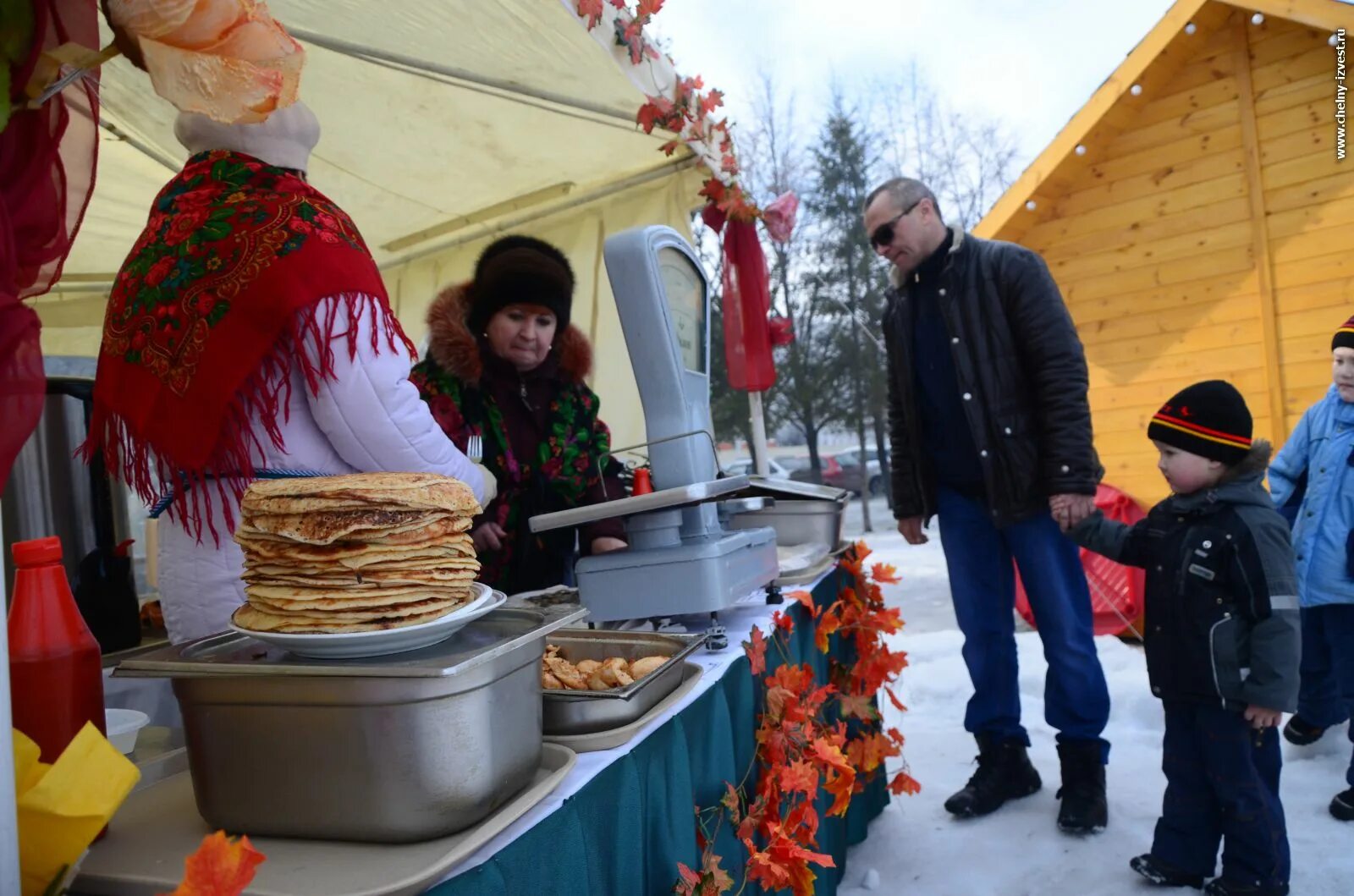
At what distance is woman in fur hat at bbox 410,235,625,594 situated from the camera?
2.67 meters

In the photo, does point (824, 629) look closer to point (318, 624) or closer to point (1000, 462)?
point (1000, 462)

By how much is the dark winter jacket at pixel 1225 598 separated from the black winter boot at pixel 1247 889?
0.49 metres

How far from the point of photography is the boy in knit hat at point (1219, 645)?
7.54 ft

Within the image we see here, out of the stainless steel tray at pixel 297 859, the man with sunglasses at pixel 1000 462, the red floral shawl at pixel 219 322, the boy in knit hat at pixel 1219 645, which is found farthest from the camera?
the man with sunglasses at pixel 1000 462

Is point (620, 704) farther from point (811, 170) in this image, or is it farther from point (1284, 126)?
point (811, 170)

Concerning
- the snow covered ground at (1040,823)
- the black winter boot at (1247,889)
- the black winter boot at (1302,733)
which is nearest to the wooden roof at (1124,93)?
the snow covered ground at (1040,823)

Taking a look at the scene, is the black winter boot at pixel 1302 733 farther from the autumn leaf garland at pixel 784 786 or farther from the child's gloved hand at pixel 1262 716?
the autumn leaf garland at pixel 784 786

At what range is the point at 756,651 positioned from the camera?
1.70 m

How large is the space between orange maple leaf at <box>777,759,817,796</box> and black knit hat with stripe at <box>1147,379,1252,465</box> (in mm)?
1510

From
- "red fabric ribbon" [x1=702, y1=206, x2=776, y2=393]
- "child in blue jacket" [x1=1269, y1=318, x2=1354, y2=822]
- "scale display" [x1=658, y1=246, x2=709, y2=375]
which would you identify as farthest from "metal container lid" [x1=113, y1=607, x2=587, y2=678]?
"child in blue jacket" [x1=1269, y1=318, x2=1354, y2=822]

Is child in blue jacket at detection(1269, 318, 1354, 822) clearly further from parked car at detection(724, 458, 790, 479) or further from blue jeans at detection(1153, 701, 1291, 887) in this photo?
parked car at detection(724, 458, 790, 479)

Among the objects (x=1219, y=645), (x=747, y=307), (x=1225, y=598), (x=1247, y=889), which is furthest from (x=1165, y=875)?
(x=747, y=307)

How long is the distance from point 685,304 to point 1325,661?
3.30m

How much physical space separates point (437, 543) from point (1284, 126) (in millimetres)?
6183
